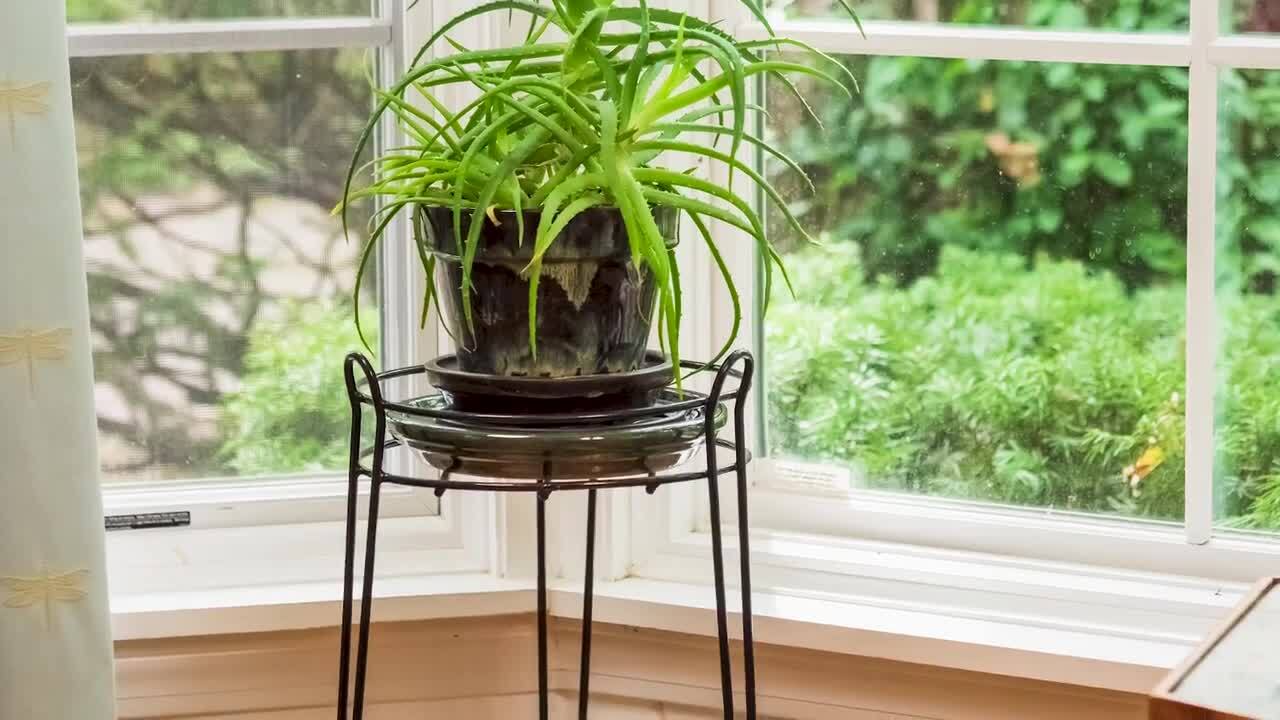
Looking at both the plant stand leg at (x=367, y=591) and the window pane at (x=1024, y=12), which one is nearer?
the plant stand leg at (x=367, y=591)

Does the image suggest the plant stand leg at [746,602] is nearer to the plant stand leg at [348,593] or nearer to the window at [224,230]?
the plant stand leg at [348,593]

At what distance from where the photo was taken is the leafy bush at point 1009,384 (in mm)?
1482

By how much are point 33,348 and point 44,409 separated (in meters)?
0.05

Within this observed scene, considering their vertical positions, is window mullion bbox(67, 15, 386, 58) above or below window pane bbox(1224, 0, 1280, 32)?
above

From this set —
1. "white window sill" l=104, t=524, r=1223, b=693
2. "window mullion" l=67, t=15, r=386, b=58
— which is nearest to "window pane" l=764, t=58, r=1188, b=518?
"white window sill" l=104, t=524, r=1223, b=693

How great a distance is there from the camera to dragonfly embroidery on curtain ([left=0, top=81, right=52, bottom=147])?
1.25 metres

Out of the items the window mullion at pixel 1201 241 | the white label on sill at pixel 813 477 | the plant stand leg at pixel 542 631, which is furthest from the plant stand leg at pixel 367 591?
the window mullion at pixel 1201 241

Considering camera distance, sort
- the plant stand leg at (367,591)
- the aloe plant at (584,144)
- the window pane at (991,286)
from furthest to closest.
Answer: the window pane at (991,286) → the plant stand leg at (367,591) → the aloe plant at (584,144)

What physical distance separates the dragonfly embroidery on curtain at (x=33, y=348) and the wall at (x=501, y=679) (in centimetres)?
38

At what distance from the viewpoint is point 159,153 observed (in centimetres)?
160

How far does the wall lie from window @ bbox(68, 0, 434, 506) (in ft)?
0.71

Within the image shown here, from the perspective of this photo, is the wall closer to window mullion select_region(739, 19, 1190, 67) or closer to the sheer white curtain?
the sheer white curtain

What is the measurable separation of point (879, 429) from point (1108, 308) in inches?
10.9

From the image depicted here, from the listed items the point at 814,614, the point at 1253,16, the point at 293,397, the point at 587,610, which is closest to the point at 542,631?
the point at 587,610
